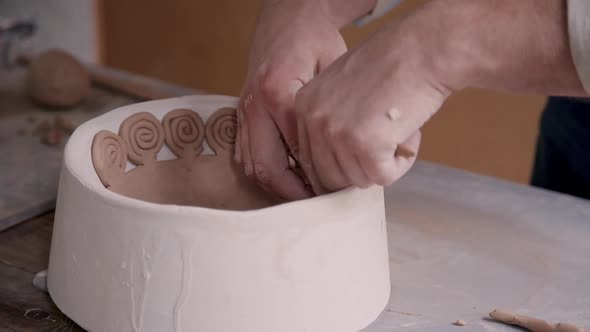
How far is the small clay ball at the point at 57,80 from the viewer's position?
1.45 m

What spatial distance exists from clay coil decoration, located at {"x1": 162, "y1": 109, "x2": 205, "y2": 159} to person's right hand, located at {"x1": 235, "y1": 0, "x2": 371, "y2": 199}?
0.08m

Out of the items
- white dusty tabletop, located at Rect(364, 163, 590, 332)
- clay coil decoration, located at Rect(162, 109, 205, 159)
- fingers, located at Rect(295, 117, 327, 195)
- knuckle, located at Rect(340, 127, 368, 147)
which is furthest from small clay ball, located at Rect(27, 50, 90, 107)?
knuckle, located at Rect(340, 127, 368, 147)

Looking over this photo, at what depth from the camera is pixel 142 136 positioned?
928mm

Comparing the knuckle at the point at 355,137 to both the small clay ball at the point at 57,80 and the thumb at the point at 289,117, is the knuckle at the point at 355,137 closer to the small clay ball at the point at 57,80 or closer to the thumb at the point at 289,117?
the thumb at the point at 289,117

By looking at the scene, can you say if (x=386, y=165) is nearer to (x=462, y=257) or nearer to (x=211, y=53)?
(x=462, y=257)

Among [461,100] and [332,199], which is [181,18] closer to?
[461,100]

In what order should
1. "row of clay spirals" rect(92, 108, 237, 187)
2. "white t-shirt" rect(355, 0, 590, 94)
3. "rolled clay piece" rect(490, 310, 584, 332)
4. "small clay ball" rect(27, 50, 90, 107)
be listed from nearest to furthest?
"white t-shirt" rect(355, 0, 590, 94), "rolled clay piece" rect(490, 310, 584, 332), "row of clay spirals" rect(92, 108, 237, 187), "small clay ball" rect(27, 50, 90, 107)

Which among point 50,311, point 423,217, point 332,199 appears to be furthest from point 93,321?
point 423,217

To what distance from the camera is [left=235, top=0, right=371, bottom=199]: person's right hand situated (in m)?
0.84

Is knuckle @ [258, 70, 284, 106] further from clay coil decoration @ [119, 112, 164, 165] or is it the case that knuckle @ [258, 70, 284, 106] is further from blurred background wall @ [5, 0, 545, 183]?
blurred background wall @ [5, 0, 545, 183]

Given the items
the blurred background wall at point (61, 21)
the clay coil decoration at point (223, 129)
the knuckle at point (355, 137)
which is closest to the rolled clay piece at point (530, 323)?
the knuckle at point (355, 137)

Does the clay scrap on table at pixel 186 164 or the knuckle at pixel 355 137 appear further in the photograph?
the clay scrap on table at pixel 186 164

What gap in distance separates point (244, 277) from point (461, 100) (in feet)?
4.53

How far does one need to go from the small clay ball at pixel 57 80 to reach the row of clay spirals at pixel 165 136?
0.56 metres
